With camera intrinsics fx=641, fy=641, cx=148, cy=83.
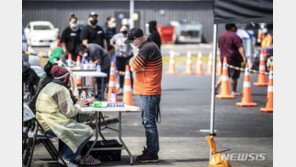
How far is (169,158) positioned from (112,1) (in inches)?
1728

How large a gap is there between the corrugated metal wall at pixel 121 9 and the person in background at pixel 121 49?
34.8 m

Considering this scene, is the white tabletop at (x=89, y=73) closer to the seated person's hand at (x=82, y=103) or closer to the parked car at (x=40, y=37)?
the seated person's hand at (x=82, y=103)

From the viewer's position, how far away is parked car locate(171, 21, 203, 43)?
4946cm

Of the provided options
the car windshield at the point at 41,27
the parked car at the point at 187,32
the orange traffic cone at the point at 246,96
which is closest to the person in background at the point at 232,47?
the orange traffic cone at the point at 246,96

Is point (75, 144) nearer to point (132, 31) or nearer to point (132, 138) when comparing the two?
point (132, 31)

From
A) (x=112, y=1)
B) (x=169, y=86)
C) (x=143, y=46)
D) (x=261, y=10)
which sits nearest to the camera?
(x=261, y=10)

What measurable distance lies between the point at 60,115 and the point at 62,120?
0.25 ft

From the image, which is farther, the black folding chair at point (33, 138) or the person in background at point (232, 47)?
the person in background at point (232, 47)

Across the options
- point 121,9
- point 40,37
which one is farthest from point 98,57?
point 121,9

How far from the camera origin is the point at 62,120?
8617 mm

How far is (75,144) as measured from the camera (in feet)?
28.1

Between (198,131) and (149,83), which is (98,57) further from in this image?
(149,83)

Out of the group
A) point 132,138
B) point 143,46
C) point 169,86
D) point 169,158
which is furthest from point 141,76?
point 169,86

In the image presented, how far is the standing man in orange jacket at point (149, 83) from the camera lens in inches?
360
